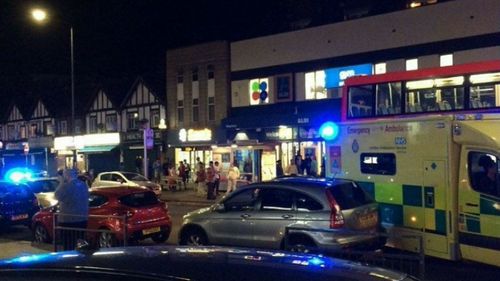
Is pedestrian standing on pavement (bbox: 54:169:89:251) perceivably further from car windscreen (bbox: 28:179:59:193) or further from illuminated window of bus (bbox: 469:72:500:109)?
car windscreen (bbox: 28:179:59:193)

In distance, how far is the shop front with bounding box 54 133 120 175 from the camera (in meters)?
45.2

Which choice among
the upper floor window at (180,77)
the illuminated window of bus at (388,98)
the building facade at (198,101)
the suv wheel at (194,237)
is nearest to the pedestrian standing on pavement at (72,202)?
the suv wheel at (194,237)

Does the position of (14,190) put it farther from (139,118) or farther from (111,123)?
(111,123)

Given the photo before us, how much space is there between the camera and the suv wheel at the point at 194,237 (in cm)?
1152

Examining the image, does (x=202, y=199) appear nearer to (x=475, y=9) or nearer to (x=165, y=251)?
(x=475, y=9)

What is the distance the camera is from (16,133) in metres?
60.6

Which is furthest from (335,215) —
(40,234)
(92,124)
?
(92,124)

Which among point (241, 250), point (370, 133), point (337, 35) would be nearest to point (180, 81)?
point (337, 35)

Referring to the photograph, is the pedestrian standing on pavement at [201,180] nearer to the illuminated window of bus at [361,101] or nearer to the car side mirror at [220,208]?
the illuminated window of bus at [361,101]

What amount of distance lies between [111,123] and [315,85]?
68.2 feet

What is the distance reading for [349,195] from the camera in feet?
34.5

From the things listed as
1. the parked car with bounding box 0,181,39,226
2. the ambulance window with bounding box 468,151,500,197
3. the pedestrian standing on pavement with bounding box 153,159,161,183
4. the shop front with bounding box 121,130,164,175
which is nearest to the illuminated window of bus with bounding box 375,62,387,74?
the pedestrian standing on pavement with bounding box 153,159,161,183

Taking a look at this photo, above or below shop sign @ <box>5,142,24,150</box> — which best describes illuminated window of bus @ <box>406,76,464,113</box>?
above

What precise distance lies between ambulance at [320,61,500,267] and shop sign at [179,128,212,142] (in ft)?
72.5
